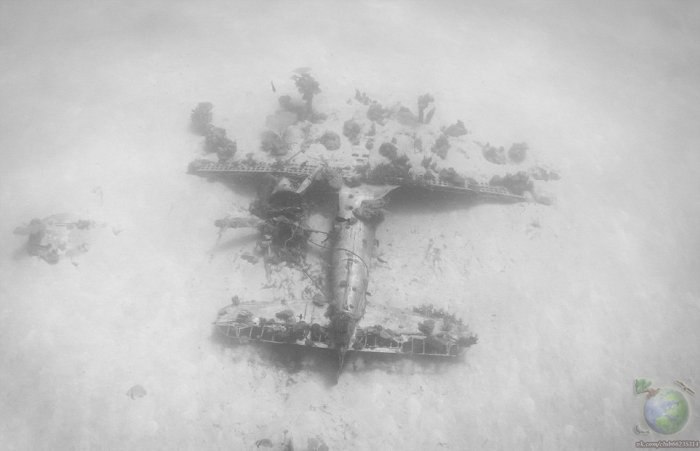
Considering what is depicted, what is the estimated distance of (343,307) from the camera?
937cm

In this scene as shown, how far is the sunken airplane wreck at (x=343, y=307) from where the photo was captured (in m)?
9.34

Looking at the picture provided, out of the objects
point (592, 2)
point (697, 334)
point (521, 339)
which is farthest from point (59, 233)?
point (592, 2)

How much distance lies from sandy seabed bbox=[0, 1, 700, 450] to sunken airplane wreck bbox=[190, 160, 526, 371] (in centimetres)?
110

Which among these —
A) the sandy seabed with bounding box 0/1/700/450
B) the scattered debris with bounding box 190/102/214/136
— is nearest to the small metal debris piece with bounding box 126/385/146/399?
the sandy seabed with bounding box 0/1/700/450

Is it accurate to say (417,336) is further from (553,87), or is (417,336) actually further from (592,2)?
(592,2)

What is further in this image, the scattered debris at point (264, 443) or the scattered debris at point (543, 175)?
the scattered debris at point (543, 175)

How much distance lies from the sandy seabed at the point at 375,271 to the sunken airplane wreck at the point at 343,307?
110cm

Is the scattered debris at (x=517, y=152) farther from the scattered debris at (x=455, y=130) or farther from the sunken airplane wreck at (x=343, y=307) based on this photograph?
the sunken airplane wreck at (x=343, y=307)

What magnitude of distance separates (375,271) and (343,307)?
3160 millimetres

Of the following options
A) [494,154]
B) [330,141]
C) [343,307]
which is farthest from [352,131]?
[343,307]

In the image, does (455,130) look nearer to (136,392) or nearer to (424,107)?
(424,107)

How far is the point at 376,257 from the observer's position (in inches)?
497
